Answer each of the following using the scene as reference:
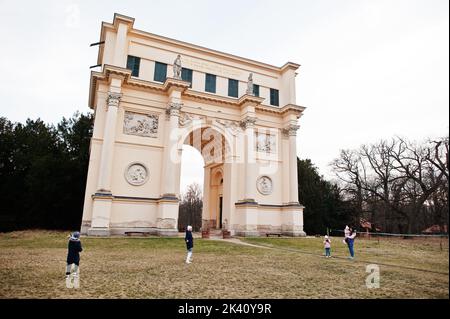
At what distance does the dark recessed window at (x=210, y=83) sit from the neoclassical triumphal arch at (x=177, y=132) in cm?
10

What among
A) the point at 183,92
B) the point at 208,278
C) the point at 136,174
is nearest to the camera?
the point at 208,278

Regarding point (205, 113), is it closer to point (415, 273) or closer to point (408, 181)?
point (415, 273)

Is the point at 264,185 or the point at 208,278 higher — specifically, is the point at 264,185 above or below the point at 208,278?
above

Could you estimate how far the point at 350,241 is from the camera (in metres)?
13.1

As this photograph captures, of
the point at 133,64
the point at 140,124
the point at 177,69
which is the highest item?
the point at 133,64

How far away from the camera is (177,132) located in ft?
82.1

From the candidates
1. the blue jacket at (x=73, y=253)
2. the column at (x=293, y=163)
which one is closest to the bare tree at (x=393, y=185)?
the column at (x=293, y=163)

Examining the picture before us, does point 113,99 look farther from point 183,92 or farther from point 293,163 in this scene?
point 293,163

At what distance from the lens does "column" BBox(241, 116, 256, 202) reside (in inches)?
1037

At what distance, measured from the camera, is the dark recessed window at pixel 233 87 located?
29922mm

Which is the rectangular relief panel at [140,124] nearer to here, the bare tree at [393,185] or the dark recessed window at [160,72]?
the dark recessed window at [160,72]

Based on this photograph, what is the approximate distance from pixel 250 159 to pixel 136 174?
10268 mm

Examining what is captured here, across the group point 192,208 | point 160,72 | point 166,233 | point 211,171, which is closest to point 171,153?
point 166,233

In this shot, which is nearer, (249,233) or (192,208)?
(249,233)
